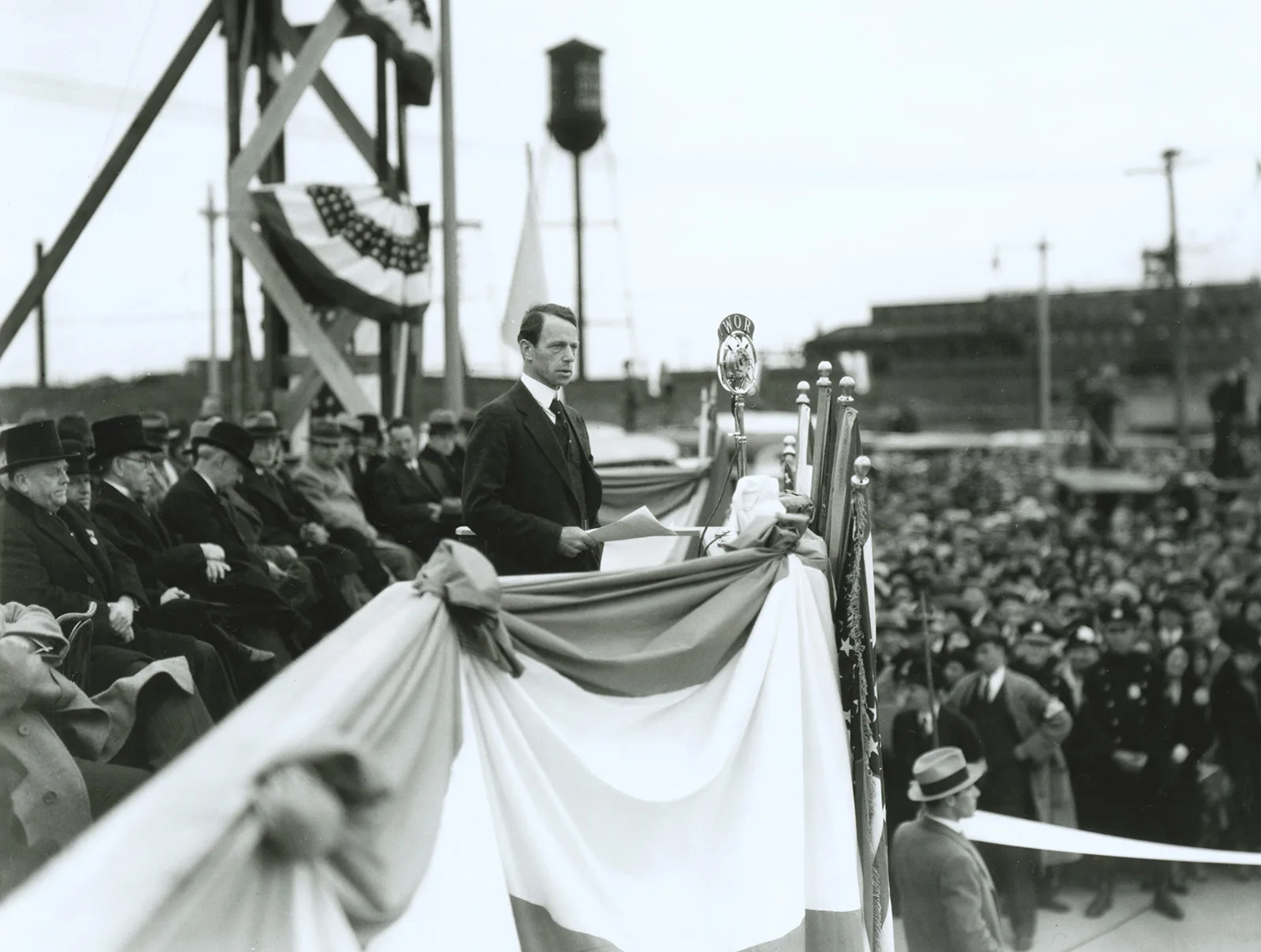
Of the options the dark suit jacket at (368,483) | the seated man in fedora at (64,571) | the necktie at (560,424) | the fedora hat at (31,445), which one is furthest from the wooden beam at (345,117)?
the necktie at (560,424)

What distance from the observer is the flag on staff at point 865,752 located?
480 cm

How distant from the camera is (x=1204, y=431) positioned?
195ft

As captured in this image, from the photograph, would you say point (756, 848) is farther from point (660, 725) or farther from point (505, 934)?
point (505, 934)

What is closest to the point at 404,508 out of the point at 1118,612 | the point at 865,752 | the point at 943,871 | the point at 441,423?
the point at 441,423

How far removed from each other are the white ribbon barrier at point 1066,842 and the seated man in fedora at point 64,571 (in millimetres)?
4085

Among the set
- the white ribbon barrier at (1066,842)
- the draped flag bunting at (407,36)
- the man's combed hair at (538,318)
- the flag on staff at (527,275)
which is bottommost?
the white ribbon barrier at (1066,842)

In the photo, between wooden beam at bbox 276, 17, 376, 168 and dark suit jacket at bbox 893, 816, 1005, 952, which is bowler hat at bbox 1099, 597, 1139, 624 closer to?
dark suit jacket at bbox 893, 816, 1005, 952

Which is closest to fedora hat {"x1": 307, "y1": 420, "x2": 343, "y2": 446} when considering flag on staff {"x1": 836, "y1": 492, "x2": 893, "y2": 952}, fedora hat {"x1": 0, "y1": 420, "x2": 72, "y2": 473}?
fedora hat {"x1": 0, "y1": 420, "x2": 72, "y2": 473}

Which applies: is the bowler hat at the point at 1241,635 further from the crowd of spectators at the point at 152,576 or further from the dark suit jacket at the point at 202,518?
the dark suit jacket at the point at 202,518

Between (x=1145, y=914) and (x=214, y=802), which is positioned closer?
(x=214, y=802)

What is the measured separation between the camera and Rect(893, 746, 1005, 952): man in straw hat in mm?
6340

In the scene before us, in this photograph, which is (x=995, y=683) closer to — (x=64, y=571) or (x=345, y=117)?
(x=64, y=571)

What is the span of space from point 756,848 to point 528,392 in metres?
1.84

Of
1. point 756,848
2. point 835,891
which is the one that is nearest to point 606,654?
point 756,848
